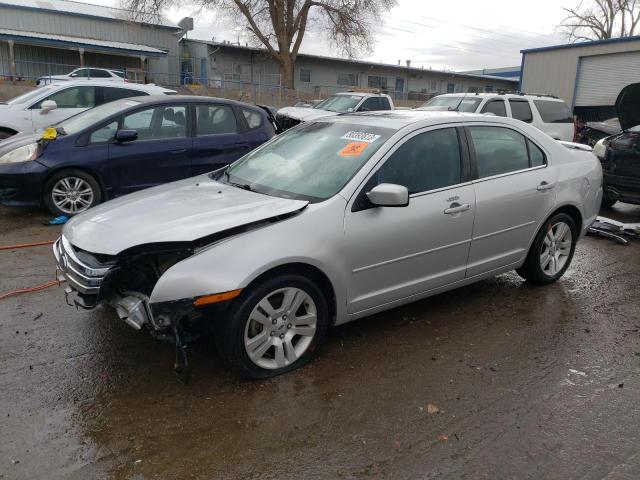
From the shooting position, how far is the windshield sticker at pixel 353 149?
3.80 m

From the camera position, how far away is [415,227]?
372cm

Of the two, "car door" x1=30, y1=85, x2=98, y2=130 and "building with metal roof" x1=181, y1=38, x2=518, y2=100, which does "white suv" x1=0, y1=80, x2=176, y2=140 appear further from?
"building with metal roof" x1=181, y1=38, x2=518, y2=100

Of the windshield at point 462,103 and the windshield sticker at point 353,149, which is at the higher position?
the windshield at point 462,103

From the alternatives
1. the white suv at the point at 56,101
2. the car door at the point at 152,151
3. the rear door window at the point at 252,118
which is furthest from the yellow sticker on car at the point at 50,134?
the white suv at the point at 56,101

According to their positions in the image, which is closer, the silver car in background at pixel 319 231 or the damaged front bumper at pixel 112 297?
the damaged front bumper at pixel 112 297

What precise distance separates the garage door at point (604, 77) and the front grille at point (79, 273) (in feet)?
72.9

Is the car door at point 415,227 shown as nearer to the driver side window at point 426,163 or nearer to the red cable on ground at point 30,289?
the driver side window at point 426,163

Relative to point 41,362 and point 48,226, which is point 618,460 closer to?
point 41,362

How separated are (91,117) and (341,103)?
858cm

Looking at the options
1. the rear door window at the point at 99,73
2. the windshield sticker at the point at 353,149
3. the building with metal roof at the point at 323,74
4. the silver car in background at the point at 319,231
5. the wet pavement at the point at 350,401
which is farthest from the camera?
the building with metal roof at the point at 323,74

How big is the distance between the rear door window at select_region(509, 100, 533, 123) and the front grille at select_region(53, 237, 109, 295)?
9621 mm

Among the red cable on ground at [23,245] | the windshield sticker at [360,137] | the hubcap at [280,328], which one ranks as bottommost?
the red cable on ground at [23,245]

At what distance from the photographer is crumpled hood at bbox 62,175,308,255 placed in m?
3.10

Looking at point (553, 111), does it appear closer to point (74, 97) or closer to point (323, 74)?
point (74, 97)
